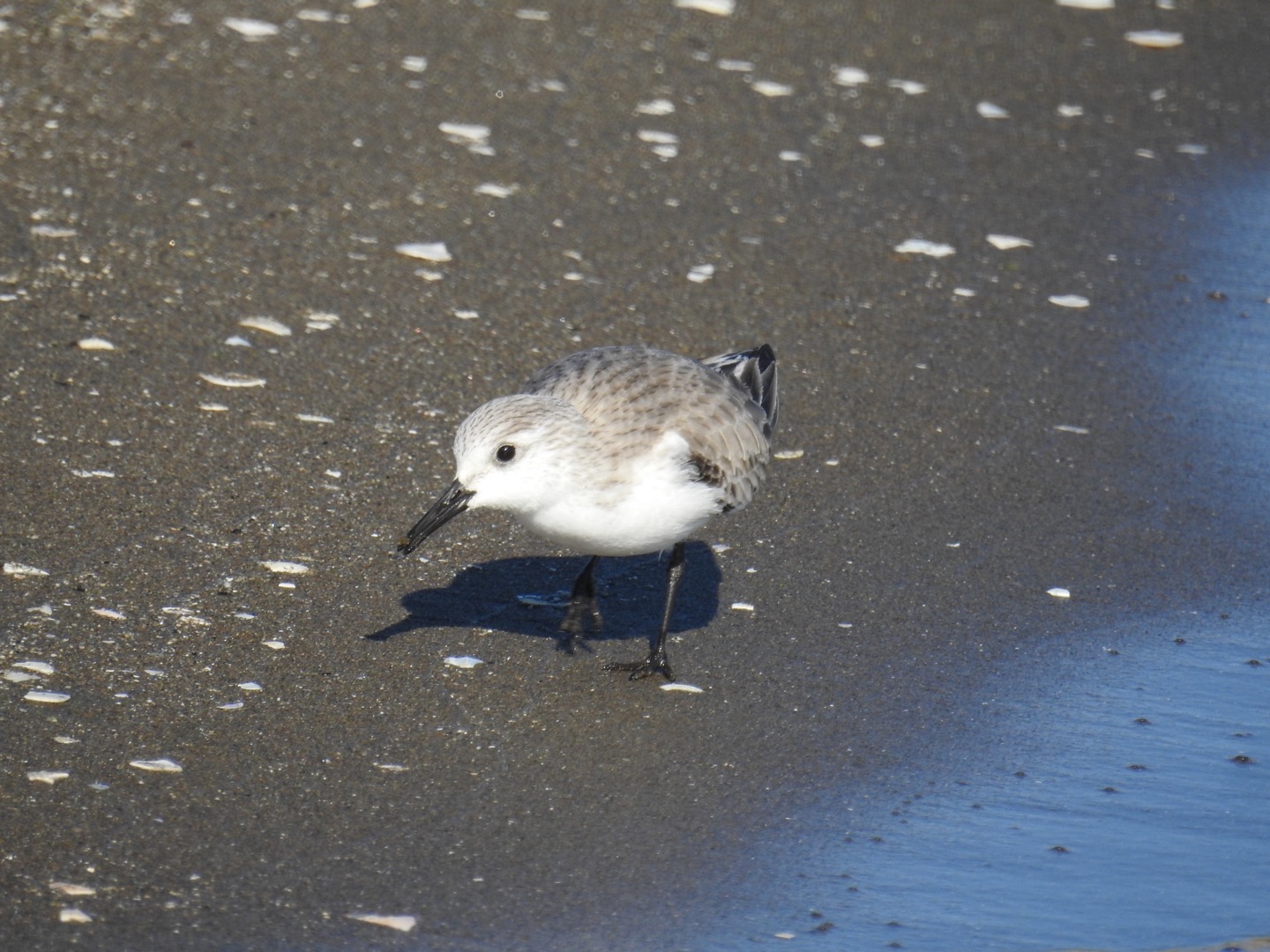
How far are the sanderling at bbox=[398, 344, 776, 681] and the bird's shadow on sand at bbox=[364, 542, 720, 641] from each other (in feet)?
0.41

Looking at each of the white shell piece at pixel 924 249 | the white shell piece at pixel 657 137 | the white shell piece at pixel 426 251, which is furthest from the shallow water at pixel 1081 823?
the white shell piece at pixel 657 137

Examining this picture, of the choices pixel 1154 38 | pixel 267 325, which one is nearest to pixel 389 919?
pixel 267 325

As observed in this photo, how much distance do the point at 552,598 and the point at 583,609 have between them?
0.20 m

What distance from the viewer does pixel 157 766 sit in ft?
14.3

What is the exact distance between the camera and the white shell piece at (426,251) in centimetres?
750

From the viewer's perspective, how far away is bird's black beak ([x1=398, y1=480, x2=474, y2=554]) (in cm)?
470

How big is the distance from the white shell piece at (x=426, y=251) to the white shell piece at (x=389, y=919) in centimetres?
411

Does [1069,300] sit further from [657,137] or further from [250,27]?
[250,27]

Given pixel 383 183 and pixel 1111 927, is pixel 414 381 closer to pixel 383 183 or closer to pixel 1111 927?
pixel 383 183

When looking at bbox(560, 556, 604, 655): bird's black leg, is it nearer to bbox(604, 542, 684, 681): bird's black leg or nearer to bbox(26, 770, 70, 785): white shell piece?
bbox(604, 542, 684, 681): bird's black leg

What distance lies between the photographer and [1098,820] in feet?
14.8

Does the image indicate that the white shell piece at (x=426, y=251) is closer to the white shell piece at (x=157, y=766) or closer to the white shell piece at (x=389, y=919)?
the white shell piece at (x=157, y=766)

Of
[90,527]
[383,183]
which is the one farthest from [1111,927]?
[383,183]

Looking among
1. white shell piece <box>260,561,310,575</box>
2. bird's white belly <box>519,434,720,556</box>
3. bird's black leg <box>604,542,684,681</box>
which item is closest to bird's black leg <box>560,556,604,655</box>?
bird's black leg <box>604,542,684,681</box>
